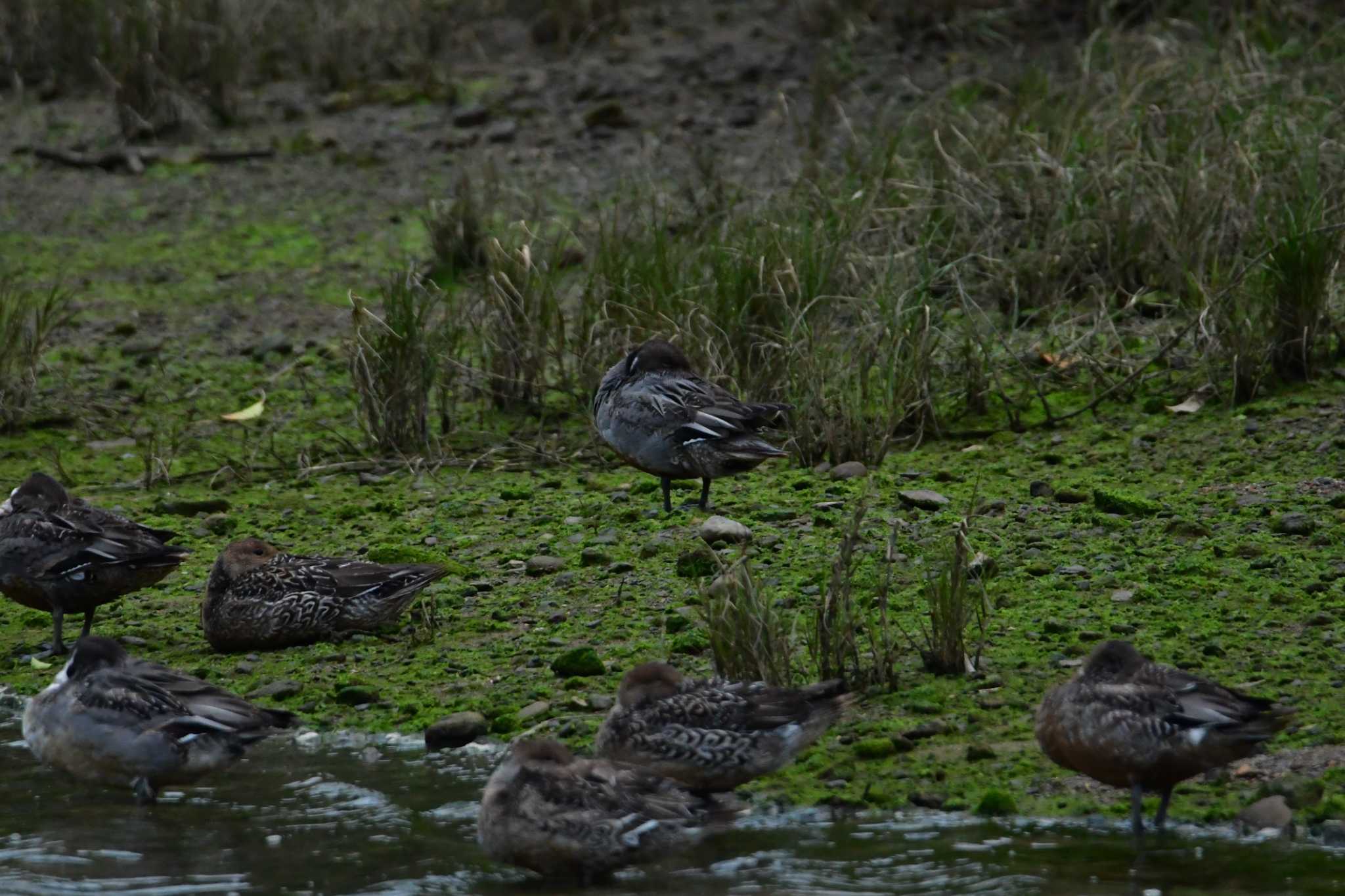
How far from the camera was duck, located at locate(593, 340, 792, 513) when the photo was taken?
29.3ft

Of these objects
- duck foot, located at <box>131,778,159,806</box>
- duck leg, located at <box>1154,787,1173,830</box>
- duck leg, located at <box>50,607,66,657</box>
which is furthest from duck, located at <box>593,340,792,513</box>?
duck leg, located at <box>1154,787,1173,830</box>

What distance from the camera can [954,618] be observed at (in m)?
6.92

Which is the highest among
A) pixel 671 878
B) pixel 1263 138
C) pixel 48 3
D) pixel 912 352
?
pixel 48 3

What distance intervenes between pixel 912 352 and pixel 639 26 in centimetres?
997

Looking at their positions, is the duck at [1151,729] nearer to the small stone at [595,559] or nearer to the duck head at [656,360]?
the small stone at [595,559]

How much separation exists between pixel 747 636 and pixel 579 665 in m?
0.92

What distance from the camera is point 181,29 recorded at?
1716cm

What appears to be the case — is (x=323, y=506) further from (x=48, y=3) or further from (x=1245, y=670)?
(x=48, y=3)

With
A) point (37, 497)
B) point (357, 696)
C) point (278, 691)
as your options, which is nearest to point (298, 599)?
point (278, 691)

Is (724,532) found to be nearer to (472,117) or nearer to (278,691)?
(278,691)

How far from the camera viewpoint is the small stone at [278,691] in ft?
24.8

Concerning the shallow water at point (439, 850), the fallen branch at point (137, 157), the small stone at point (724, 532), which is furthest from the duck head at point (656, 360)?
the fallen branch at point (137, 157)

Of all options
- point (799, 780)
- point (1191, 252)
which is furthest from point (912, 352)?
point (799, 780)

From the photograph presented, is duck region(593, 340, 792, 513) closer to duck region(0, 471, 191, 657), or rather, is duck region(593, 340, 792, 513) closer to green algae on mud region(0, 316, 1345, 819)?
green algae on mud region(0, 316, 1345, 819)
